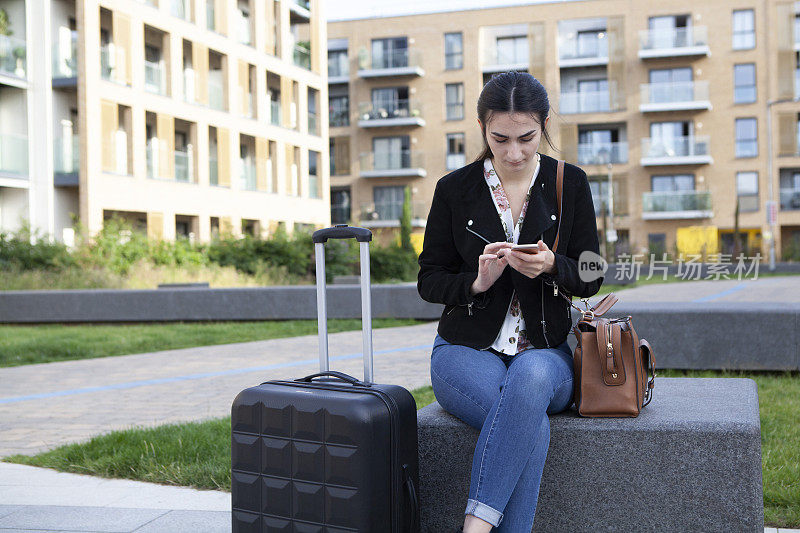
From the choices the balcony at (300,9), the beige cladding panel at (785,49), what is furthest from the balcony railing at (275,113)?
the beige cladding panel at (785,49)

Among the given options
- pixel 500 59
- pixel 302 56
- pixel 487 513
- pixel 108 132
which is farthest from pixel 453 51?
pixel 487 513

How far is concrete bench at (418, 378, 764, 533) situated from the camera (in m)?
2.88

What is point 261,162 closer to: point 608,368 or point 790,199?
point 790,199

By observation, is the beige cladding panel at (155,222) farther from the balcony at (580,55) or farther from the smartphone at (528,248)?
the balcony at (580,55)

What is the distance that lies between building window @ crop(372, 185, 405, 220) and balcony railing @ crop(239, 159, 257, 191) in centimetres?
1617

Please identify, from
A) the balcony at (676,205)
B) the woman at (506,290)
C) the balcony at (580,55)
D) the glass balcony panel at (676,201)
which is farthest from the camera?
→ the balcony at (580,55)

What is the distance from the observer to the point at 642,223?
46000 millimetres

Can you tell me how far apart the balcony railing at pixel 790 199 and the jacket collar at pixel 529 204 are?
4577cm

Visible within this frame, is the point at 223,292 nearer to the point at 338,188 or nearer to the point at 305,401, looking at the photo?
the point at 305,401

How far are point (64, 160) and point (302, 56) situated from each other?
14376mm

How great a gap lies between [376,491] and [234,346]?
8.67 meters

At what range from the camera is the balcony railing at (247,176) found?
3177 cm

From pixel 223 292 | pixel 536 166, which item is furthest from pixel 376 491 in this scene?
pixel 223 292

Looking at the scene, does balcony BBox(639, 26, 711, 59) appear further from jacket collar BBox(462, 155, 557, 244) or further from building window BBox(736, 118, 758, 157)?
jacket collar BBox(462, 155, 557, 244)
